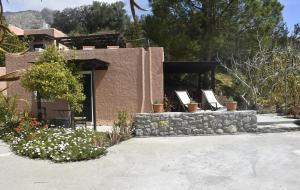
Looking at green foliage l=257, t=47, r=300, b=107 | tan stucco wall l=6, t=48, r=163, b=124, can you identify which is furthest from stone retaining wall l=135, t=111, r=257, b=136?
green foliage l=257, t=47, r=300, b=107

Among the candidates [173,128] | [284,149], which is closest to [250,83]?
[173,128]

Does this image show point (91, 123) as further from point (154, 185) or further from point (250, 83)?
point (154, 185)

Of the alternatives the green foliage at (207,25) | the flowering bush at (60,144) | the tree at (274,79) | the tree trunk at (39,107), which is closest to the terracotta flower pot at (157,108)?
the flowering bush at (60,144)

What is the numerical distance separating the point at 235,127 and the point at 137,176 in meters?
7.62

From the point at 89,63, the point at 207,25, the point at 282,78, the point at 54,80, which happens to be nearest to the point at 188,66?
the point at 89,63

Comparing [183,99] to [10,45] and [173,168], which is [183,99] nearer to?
[173,168]

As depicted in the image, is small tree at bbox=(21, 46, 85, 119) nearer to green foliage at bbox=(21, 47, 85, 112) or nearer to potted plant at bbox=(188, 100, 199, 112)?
green foliage at bbox=(21, 47, 85, 112)

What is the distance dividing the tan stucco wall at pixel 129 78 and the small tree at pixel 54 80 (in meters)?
1.77

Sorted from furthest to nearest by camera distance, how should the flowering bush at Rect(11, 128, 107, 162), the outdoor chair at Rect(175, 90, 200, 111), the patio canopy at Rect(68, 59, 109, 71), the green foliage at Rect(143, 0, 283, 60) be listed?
1. the green foliage at Rect(143, 0, 283, 60)
2. the outdoor chair at Rect(175, 90, 200, 111)
3. the patio canopy at Rect(68, 59, 109, 71)
4. the flowering bush at Rect(11, 128, 107, 162)

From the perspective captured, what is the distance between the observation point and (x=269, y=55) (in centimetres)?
2412

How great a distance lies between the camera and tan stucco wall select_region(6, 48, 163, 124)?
19375 mm

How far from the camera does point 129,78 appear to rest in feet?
63.9

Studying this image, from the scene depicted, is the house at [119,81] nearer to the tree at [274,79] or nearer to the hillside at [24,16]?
the tree at [274,79]

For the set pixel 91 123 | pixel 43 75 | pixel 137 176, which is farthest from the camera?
pixel 91 123
